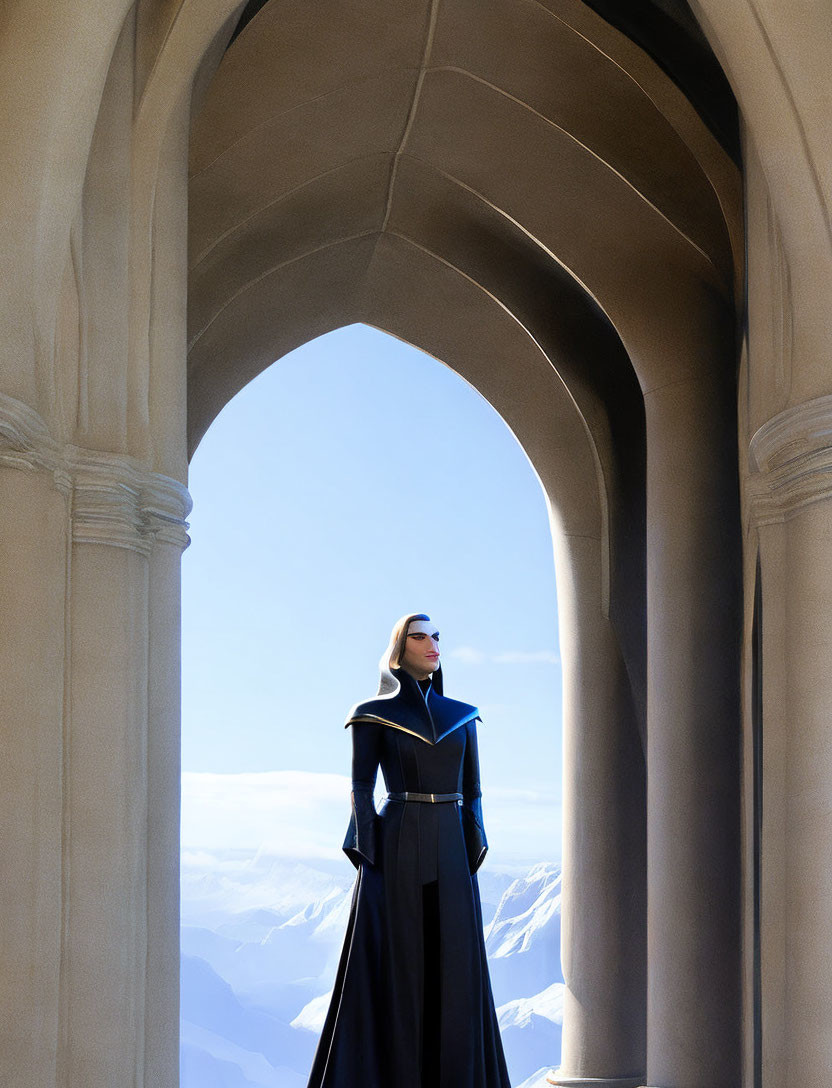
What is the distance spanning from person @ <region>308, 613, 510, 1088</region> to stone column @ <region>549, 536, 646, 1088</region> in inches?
90.2

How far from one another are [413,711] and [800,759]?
2123 millimetres

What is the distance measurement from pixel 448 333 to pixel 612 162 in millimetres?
2244

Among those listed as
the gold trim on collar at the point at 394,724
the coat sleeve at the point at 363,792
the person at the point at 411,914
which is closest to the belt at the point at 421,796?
the person at the point at 411,914

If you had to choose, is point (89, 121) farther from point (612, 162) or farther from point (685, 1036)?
point (685, 1036)

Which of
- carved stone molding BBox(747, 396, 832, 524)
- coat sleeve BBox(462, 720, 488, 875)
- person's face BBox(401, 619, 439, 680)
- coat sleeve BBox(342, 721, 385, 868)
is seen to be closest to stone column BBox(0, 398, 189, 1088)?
coat sleeve BBox(342, 721, 385, 868)

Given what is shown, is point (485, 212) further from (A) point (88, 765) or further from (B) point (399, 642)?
(A) point (88, 765)

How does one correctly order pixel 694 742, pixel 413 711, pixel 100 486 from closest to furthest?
pixel 100 486 → pixel 413 711 → pixel 694 742

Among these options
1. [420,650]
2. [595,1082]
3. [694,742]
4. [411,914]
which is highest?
[420,650]

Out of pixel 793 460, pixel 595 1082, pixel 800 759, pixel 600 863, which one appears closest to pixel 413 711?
pixel 800 759

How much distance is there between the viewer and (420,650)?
611cm

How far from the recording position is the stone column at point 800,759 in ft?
13.9

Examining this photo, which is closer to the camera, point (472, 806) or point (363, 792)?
point (363, 792)

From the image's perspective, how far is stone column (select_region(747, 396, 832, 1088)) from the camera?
4.22 metres

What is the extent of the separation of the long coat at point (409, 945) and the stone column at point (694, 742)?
3.76ft
